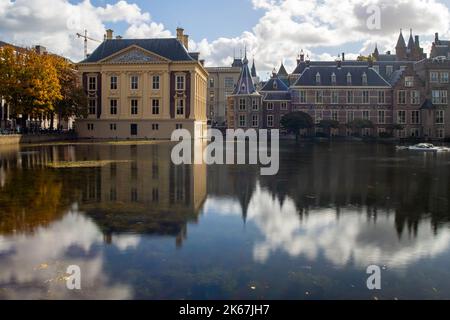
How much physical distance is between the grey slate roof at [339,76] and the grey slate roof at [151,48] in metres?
23.8

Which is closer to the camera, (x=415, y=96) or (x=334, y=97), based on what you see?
(x=415, y=96)

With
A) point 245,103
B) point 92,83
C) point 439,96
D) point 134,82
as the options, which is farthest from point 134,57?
point 439,96

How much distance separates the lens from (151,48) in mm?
75188

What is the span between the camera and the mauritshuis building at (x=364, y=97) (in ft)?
273

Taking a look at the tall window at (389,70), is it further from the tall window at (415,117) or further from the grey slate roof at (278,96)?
the grey slate roof at (278,96)

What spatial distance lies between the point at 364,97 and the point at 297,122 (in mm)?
16080

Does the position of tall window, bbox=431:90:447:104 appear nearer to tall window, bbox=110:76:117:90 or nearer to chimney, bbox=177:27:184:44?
chimney, bbox=177:27:184:44

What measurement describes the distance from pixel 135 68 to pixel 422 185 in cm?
5889

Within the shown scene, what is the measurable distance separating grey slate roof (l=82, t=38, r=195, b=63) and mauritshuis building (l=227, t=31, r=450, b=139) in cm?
1813

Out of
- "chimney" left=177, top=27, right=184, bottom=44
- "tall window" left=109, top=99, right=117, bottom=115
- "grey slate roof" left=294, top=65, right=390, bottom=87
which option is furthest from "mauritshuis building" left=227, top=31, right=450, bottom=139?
"tall window" left=109, top=99, right=117, bottom=115

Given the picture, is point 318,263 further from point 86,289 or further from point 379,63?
point 379,63

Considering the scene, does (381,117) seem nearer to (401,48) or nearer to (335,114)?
(335,114)

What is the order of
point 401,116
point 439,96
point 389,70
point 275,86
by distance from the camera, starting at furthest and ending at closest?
point 389,70 < point 275,86 < point 401,116 < point 439,96

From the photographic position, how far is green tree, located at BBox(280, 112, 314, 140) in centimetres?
8006
